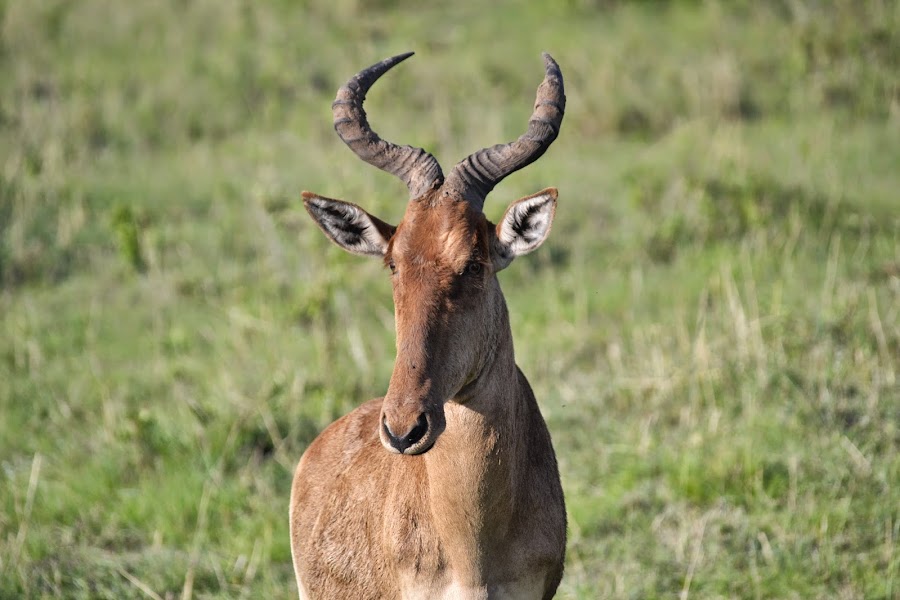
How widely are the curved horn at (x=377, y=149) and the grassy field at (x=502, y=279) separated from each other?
278cm

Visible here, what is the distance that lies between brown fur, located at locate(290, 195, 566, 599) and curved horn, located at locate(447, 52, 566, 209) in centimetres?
12

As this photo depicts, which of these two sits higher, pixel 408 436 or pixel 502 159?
pixel 502 159

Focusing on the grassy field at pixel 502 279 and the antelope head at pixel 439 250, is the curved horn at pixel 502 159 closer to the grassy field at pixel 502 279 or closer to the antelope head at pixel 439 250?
the antelope head at pixel 439 250

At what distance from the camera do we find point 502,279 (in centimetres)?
1099

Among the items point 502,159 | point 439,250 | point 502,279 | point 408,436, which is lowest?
point 502,279

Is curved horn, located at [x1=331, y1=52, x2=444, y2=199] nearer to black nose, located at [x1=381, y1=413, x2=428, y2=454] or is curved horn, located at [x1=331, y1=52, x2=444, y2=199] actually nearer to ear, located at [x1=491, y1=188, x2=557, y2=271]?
ear, located at [x1=491, y1=188, x2=557, y2=271]

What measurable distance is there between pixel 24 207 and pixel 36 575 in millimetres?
6394

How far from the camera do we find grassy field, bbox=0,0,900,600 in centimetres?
708

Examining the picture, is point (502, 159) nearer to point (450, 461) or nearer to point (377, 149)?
point (377, 149)

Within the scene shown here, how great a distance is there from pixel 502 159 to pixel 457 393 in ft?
3.11

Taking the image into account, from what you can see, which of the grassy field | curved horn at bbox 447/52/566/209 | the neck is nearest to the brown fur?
the neck

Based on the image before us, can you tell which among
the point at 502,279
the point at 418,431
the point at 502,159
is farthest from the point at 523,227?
the point at 502,279

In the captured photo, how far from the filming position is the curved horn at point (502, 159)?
4.65 m

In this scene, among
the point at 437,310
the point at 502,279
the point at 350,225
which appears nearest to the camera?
the point at 437,310
